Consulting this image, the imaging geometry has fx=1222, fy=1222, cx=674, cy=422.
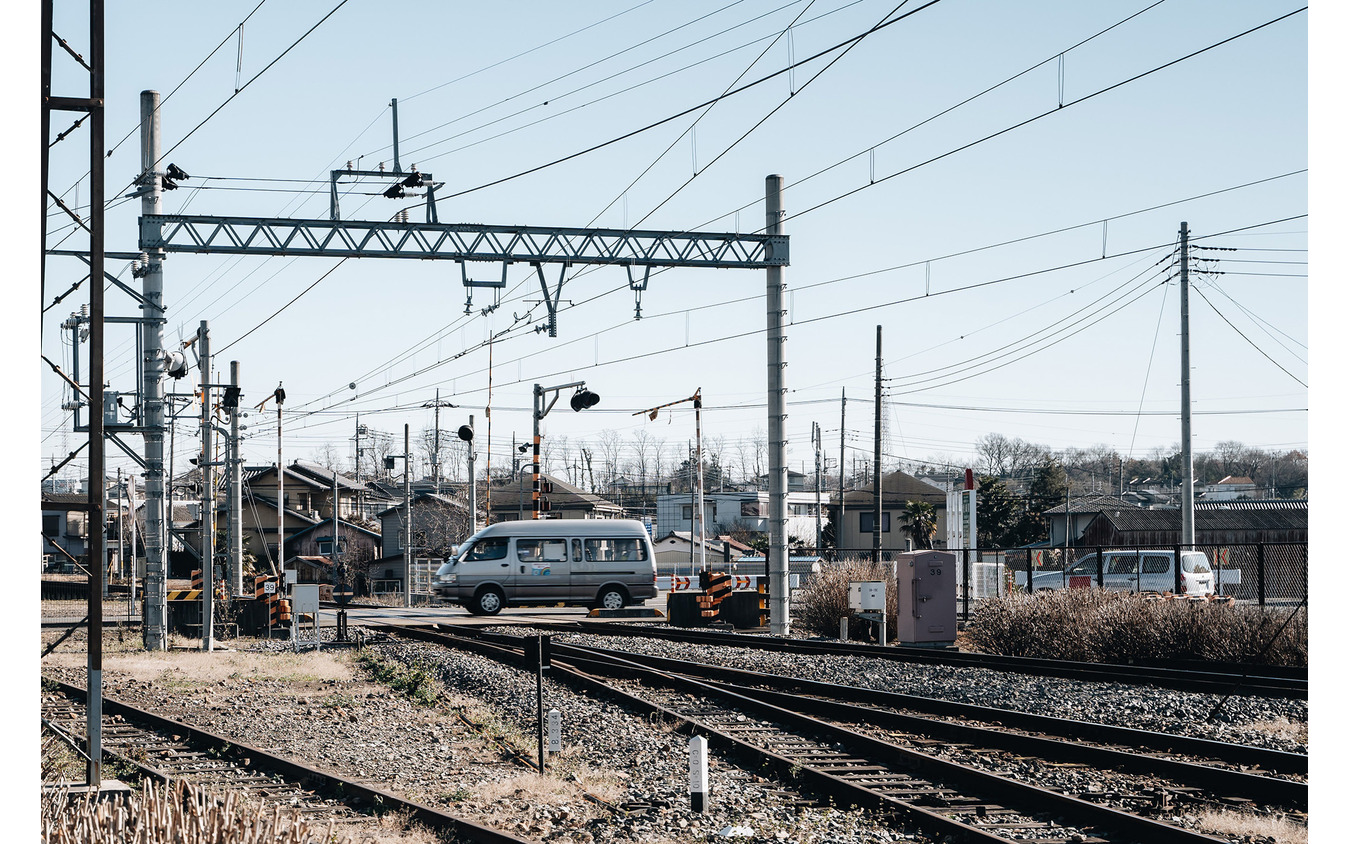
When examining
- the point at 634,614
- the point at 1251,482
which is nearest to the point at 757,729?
the point at 634,614

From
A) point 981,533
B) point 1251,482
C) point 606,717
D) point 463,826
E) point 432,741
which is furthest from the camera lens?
point 1251,482

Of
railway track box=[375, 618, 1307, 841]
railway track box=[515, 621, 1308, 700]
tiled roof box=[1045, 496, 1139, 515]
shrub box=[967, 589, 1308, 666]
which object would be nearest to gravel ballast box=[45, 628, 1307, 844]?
railway track box=[375, 618, 1307, 841]

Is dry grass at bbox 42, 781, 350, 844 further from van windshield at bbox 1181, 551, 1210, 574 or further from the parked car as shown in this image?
van windshield at bbox 1181, 551, 1210, 574

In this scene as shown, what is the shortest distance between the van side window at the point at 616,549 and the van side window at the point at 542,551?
651mm

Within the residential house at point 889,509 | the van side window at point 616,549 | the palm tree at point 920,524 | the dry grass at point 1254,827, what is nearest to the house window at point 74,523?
the residential house at point 889,509

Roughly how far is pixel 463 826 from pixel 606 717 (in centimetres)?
517

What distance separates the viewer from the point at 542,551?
30562 mm

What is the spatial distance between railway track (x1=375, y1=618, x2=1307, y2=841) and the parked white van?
1552 centimetres

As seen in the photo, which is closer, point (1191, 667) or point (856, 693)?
point (856, 693)

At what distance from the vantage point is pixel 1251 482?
102875 millimetres

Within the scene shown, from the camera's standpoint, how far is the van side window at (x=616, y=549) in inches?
1210

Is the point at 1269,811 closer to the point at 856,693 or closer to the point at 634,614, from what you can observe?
the point at 856,693

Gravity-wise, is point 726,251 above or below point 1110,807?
above

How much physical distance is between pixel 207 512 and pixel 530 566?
983cm
